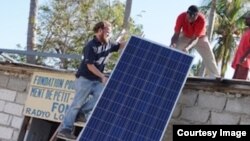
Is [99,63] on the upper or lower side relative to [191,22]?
lower

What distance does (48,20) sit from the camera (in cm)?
2214

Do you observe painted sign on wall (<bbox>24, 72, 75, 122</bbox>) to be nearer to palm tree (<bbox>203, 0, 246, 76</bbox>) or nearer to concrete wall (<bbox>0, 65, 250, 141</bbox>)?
concrete wall (<bbox>0, 65, 250, 141</bbox>)

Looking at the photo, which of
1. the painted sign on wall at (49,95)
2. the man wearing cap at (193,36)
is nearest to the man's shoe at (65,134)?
the painted sign on wall at (49,95)

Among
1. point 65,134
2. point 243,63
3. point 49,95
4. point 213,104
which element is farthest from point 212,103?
point 49,95

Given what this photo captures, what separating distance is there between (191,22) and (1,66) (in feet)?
11.3

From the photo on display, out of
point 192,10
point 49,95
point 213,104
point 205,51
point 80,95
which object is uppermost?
point 192,10

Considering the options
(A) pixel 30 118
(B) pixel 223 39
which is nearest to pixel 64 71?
(A) pixel 30 118

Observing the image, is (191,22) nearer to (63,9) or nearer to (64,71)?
(64,71)

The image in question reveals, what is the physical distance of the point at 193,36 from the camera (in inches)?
305

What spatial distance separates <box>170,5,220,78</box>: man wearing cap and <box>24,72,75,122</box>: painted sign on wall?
5.68ft

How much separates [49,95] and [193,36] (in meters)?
2.50

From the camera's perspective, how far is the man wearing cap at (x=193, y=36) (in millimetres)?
7625

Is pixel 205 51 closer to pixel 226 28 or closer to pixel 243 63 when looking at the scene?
pixel 243 63

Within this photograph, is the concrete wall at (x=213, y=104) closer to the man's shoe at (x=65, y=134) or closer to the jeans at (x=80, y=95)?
the jeans at (x=80, y=95)
